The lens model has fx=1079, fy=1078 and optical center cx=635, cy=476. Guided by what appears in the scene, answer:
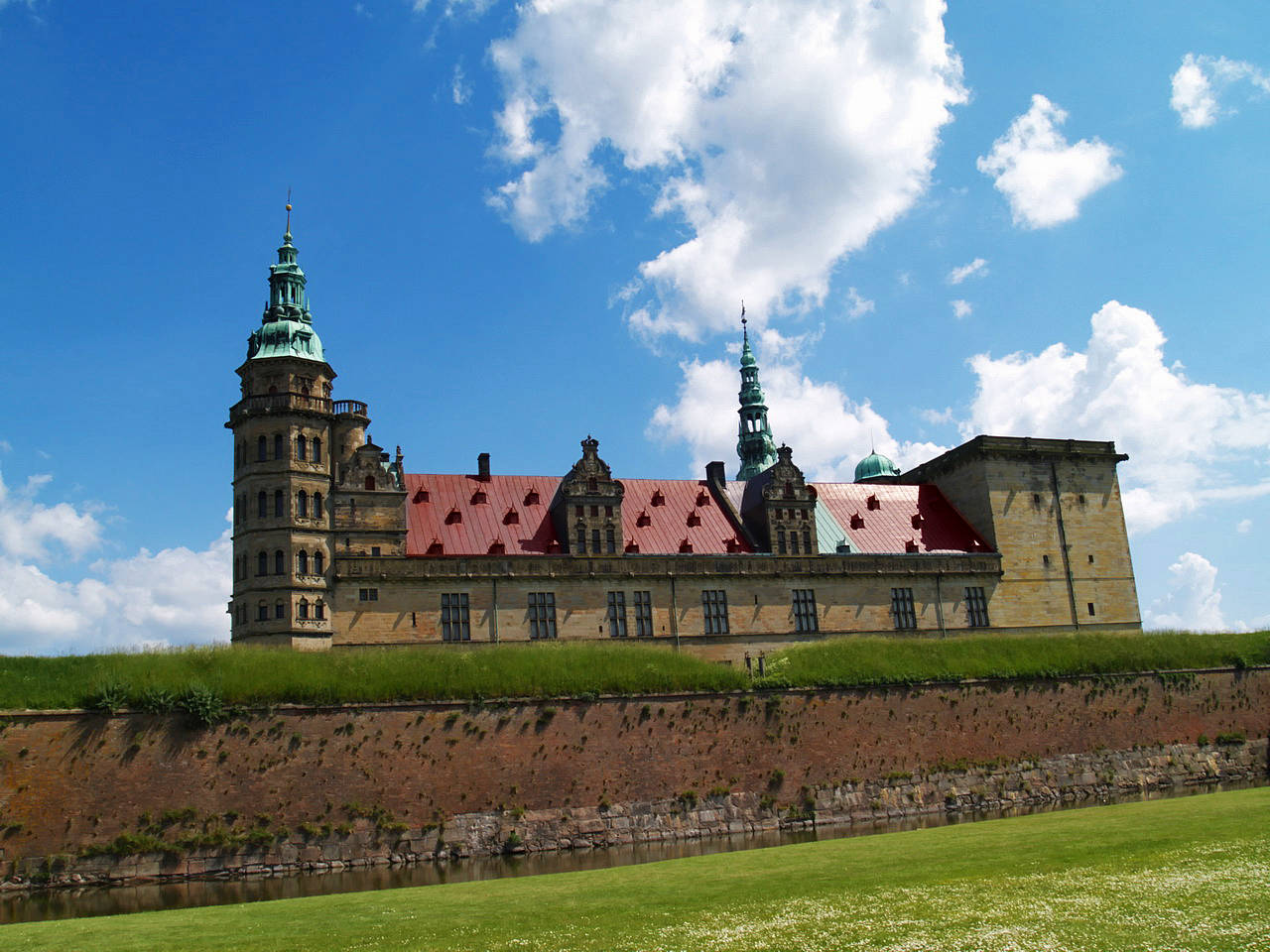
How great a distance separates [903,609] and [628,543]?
1377 centimetres

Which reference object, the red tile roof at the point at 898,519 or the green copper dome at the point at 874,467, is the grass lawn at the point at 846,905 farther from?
the green copper dome at the point at 874,467

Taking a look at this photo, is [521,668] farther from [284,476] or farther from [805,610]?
[805,610]

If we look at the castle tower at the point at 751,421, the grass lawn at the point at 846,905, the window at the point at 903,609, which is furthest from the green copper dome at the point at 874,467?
the grass lawn at the point at 846,905

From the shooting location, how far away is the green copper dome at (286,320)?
44.4m

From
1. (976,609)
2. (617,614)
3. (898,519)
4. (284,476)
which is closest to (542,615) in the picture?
(617,614)

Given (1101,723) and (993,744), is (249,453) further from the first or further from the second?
(1101,723)

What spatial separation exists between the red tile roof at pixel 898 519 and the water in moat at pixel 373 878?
19.0m

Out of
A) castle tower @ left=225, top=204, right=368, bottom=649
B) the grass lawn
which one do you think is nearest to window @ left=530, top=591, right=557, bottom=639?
castle tower @ left=225, top=204, right=368, bottom=649

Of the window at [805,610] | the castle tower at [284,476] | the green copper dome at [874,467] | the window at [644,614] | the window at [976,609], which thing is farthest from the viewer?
the green copper dome at [874,467]

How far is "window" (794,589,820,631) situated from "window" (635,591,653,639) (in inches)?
275

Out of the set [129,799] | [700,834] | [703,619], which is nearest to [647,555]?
[703,619]

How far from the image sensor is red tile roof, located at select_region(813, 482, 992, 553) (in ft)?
176

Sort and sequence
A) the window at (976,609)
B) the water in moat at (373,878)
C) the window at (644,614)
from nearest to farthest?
the water in moat at (373,878), the window at (644,614), the window at (976,609)

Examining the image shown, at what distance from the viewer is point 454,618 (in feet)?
145
